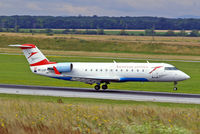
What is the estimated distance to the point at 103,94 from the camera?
3850cm

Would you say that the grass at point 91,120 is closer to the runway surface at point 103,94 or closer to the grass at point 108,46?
the runway surface at point 103,94

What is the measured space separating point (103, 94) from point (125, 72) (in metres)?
3.30

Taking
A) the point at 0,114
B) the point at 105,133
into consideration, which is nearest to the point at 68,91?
the point at 0,114

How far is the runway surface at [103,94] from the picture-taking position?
117 ft

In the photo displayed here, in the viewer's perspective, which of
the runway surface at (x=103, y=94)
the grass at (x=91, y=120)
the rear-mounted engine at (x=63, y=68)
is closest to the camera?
the grass at (x=91, y=120)

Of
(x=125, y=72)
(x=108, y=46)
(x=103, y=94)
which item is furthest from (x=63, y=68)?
(x=108, y=46)

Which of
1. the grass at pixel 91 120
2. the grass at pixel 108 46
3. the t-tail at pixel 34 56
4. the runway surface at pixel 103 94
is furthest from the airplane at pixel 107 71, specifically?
the grass at pixel 108 46

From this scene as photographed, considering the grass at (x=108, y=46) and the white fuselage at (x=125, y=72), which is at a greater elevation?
the grass at (x=108, y=46)

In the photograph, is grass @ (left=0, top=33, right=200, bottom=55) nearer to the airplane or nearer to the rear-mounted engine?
the airplane

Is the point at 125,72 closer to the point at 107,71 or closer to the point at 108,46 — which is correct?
the point at 107,71

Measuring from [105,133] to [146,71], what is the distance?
25296 millimetres

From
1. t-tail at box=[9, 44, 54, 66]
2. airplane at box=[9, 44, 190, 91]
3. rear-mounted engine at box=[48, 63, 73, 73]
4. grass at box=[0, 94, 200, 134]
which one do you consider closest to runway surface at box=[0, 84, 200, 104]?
airplane at box=[9, 44, 190, 91]

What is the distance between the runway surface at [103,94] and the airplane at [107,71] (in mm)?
1330

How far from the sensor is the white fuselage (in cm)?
3969
